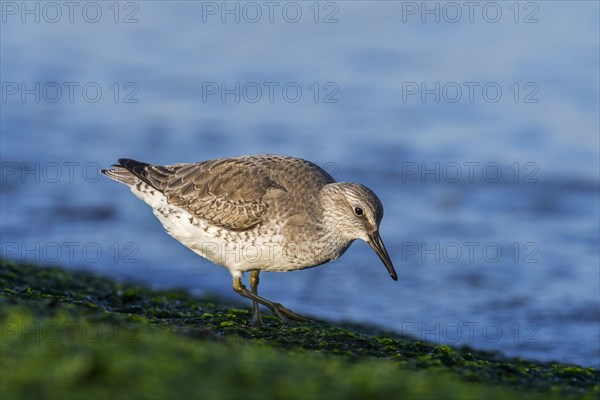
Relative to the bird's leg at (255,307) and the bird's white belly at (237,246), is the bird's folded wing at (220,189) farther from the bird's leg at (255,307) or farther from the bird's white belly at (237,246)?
the bird's leg at (255,307)

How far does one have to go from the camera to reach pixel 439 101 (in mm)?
20016

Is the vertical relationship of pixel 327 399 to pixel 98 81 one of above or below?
below

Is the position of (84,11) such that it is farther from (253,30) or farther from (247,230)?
(247,230)

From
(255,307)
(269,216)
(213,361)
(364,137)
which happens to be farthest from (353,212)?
(364,137)

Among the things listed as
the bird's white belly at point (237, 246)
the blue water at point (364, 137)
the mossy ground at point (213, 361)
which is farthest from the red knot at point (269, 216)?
the blue water at point (364, 137)

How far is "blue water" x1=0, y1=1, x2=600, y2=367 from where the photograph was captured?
1315 centimetres

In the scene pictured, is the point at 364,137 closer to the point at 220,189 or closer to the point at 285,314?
the point at 220,189

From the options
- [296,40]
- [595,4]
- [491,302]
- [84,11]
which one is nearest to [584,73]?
[595,4]

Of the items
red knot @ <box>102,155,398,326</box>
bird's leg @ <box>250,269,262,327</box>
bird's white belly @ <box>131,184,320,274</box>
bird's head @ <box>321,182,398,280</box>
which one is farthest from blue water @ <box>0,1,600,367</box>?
bird's white belly @ <box>131,184,320,274</box>

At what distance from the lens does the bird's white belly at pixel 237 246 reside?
28.2 feet

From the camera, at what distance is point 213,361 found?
A: 536 cm

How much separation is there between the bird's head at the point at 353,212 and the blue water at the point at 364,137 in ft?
10.3

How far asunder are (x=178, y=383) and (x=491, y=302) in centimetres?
874

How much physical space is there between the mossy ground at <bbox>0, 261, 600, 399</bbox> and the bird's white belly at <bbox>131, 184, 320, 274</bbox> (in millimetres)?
559
